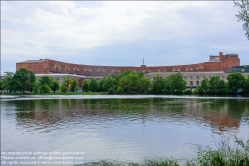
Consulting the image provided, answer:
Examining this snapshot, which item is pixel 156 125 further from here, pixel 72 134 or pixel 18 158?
pixel 18 158

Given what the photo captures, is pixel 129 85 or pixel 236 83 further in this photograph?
pixel 129 85

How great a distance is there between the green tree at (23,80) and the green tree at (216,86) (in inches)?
1487

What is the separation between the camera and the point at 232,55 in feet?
253

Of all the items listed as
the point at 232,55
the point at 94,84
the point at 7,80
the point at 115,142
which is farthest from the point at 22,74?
the point at 115,142

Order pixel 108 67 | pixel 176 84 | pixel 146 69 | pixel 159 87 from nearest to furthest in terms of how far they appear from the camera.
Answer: pixel 176 84
pixel 159 87
pixel 146 69
pixel 108 67

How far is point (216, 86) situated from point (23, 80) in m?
40.2

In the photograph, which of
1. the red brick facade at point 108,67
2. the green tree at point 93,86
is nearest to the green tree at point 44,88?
the green tree at point 93,86

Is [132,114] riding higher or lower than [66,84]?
lower

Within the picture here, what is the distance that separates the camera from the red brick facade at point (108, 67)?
76.4 m

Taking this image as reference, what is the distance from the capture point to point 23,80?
63.6 metres

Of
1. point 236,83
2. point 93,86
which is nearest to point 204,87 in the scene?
point 236,83

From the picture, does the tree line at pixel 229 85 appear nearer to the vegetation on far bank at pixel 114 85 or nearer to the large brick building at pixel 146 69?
the vegetation on far bank at pixel 114 85

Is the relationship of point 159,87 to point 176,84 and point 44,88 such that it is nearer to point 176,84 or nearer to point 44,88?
point 176,84

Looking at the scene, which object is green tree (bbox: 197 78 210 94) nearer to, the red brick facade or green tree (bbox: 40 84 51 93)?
the red brick facade
